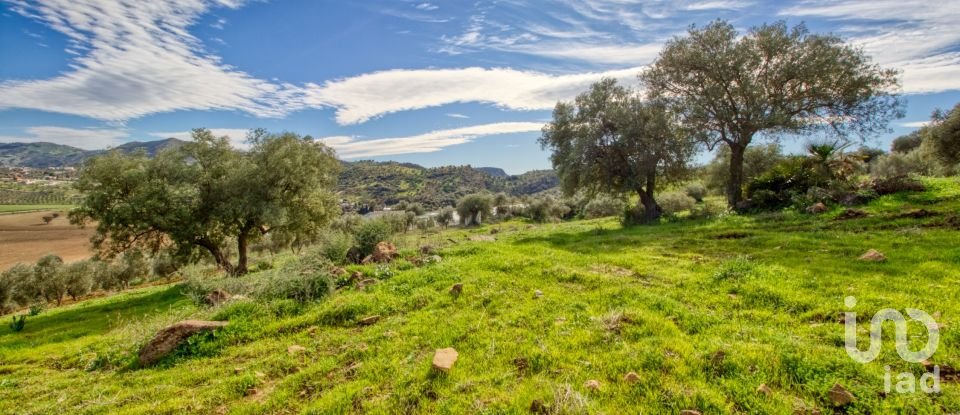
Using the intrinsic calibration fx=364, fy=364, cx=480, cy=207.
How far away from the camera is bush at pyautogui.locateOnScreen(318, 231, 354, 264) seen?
514 inches

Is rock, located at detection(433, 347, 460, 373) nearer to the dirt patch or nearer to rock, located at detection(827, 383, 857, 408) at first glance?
rock, located at detection(827, 383, 857, 408)

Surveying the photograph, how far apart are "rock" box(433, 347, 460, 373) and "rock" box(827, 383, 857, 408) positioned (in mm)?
4329

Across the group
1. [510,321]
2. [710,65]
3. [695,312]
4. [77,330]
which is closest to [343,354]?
[510,321]

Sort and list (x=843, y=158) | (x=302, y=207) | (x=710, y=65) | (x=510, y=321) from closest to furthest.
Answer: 1. (x=510, y=321)
2. (x=843, y=158)
3. (x=710, y=65)
4. (x=302, y=207)

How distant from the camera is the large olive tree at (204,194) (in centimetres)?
1855

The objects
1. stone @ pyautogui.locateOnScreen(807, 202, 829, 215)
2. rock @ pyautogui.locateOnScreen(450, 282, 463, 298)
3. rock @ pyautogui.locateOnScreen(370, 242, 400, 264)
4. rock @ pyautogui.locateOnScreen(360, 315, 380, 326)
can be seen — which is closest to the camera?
rock @ pyautogui.locateOnScreen(360, 315, 380, 326)

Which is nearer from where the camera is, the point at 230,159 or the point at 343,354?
the point at 343,354

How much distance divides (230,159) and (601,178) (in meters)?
23.5

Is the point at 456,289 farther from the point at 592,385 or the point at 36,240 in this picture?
the point at 36,240

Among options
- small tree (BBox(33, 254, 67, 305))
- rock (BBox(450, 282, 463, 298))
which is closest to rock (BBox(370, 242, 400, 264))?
rock (BBox(450, 282, 463, 298))

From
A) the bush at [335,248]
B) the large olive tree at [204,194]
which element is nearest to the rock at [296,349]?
the bush at [335,248]

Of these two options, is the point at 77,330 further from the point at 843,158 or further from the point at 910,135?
the point at 910,135

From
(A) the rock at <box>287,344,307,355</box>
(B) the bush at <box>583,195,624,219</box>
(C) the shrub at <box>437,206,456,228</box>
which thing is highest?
(A) the rock at <box>287,344,307,355</box>

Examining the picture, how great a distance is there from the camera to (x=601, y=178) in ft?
79.3
